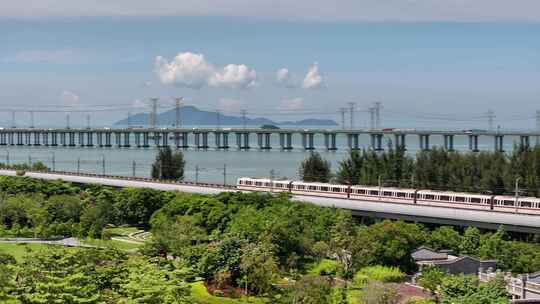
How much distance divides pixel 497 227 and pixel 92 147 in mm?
116784

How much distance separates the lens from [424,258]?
2900 centimetres

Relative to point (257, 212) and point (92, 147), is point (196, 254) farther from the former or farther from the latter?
point (92, 147)

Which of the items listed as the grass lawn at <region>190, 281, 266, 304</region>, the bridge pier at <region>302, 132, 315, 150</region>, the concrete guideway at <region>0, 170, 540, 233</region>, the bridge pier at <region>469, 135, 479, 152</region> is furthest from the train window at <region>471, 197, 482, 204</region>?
the bridge pier at <region>302, 132, 315, 150</region>

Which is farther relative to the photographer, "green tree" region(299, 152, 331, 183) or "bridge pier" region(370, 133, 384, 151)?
"bridge pier" region(370, 133, 384, 151)

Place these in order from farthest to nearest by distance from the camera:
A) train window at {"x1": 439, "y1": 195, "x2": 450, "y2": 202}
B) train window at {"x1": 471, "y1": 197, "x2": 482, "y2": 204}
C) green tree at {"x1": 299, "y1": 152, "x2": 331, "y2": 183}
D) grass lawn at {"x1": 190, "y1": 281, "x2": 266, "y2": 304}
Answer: green tree at {"x1": 299, "y1": 152, "x2": 331, "y2": 183} < train window at {"x1": 439, "y1": 195, "x2": 450, "y2": 202} < train window at {"x1": 471, "y1": 197, "x2": 482, "y2": 204} < grass lawn at {"x1": 190, "y1": 281, "x2": 266, "y2": 304}

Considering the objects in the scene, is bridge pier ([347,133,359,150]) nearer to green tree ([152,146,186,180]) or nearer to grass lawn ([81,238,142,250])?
green tree ([152,146,186,180])

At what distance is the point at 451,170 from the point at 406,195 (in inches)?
286

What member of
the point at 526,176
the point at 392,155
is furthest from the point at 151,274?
the point at 392,155

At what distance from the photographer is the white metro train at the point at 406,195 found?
36625mm

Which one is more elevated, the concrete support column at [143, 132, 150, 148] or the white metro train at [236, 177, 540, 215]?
the concrete support column at [143, 132, 150, 148]

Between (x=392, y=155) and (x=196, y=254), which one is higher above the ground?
(x=392, y=155)

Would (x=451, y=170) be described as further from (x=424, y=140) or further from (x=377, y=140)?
(x=377, y=140)

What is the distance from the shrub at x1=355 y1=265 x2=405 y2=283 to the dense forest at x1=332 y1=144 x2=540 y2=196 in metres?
17.1

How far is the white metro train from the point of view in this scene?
36625 millimetres
